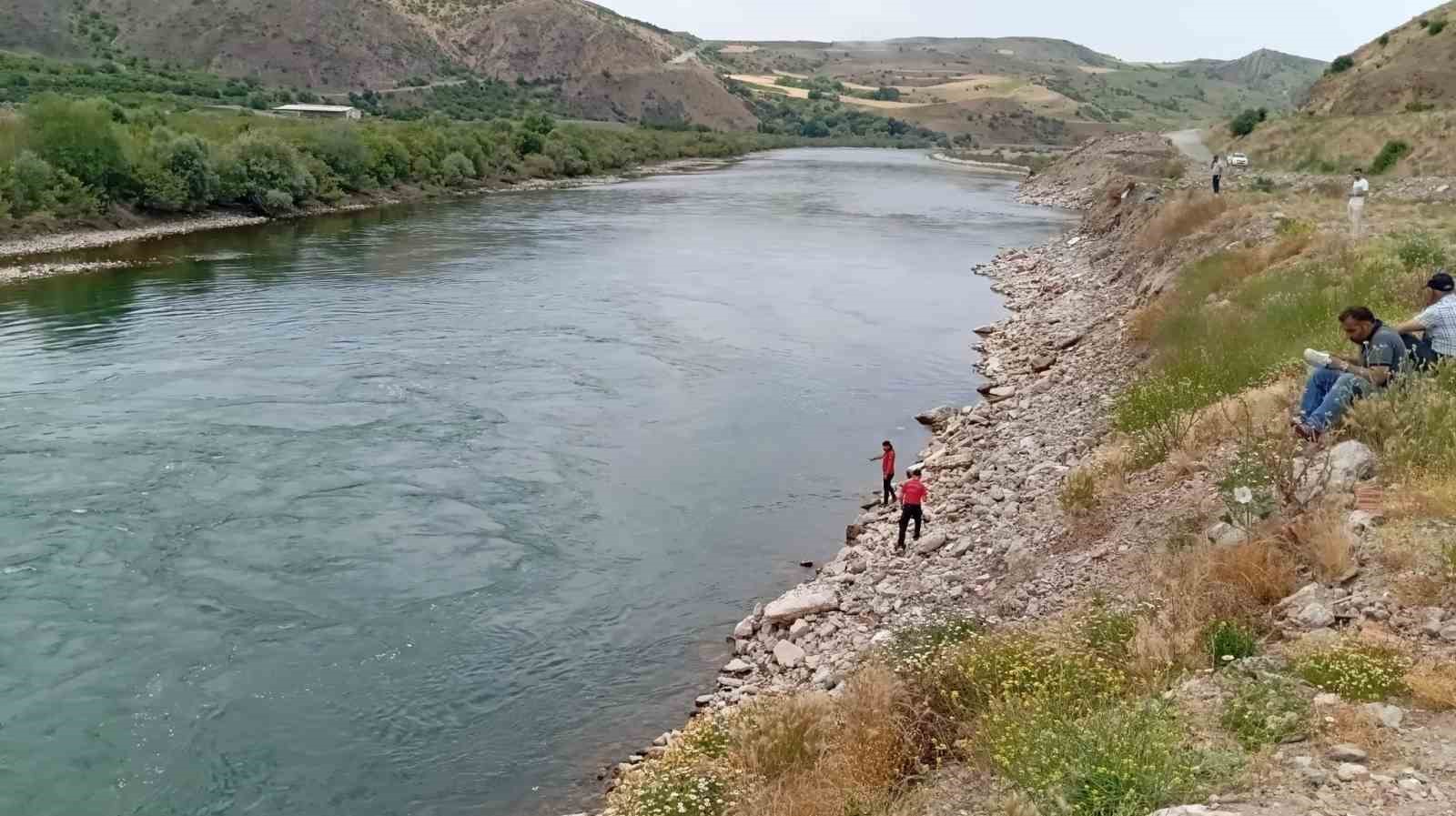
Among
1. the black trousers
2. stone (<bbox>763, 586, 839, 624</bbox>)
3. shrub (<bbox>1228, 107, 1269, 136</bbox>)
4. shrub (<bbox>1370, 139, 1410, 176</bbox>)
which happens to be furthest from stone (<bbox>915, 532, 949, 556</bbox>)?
shrub (<bbox>1228, 107, 1269, 136</bbox>)

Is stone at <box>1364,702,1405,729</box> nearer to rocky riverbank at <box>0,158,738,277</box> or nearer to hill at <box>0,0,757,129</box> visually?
rocky riverbank at <box>0,158,738,277</box>

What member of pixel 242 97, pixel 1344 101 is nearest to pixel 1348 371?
pixel 1344 101

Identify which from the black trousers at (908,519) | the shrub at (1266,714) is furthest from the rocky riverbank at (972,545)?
the shrub at (1266,714)

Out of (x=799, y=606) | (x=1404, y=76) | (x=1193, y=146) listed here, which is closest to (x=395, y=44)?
(x=1193, y=146)

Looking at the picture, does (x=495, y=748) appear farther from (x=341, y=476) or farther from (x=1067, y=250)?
(x=1067, y=250)

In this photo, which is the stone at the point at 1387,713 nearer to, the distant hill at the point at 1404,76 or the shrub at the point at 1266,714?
the shrub at the point at 1266,714

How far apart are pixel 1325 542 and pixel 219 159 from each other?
4882cm

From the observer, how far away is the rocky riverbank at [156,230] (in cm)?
3428

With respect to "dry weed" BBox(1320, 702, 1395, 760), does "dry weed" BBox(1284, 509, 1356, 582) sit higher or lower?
higher

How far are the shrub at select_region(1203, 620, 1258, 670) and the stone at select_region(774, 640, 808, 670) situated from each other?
169 inches

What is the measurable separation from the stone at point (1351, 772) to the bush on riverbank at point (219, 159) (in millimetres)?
43535

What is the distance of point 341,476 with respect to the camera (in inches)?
635

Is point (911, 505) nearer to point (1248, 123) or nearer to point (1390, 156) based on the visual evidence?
point (1390, 156)

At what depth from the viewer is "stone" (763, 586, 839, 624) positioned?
11.5 metres
